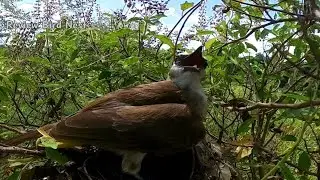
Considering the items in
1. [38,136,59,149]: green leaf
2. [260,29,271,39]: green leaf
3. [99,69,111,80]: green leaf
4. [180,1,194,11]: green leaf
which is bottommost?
[38,136,59,149]: green leaf

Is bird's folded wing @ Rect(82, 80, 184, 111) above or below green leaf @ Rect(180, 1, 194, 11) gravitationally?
below

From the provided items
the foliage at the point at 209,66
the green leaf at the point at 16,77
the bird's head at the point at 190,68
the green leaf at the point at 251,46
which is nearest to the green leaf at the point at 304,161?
the foliage at the point at 209,66

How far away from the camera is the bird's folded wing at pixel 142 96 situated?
5.30ft

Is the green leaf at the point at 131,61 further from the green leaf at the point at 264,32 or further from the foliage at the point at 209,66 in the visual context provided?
the green leaf at the point at 264,32

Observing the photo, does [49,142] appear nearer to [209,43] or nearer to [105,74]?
[105,74]

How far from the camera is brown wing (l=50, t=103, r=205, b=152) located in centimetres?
152

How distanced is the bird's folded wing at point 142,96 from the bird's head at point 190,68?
0.04 meters

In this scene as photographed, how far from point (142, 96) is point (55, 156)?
32 centimetres

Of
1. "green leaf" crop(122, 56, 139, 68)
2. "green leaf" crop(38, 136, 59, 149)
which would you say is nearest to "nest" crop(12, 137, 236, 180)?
"green leaf" crop(38, 136, 59, 149)

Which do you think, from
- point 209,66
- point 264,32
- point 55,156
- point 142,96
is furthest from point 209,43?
point 55,156

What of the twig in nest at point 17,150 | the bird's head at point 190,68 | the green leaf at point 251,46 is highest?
the green leaf at point 251,46

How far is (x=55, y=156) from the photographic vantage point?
144 centimetres

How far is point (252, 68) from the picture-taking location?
1.98 meters

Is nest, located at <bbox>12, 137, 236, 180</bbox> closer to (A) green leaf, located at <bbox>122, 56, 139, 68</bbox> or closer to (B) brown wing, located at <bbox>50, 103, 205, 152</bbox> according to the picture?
(B) brown wing, located at <bbox>50, 103, 205, 152</bbox>
